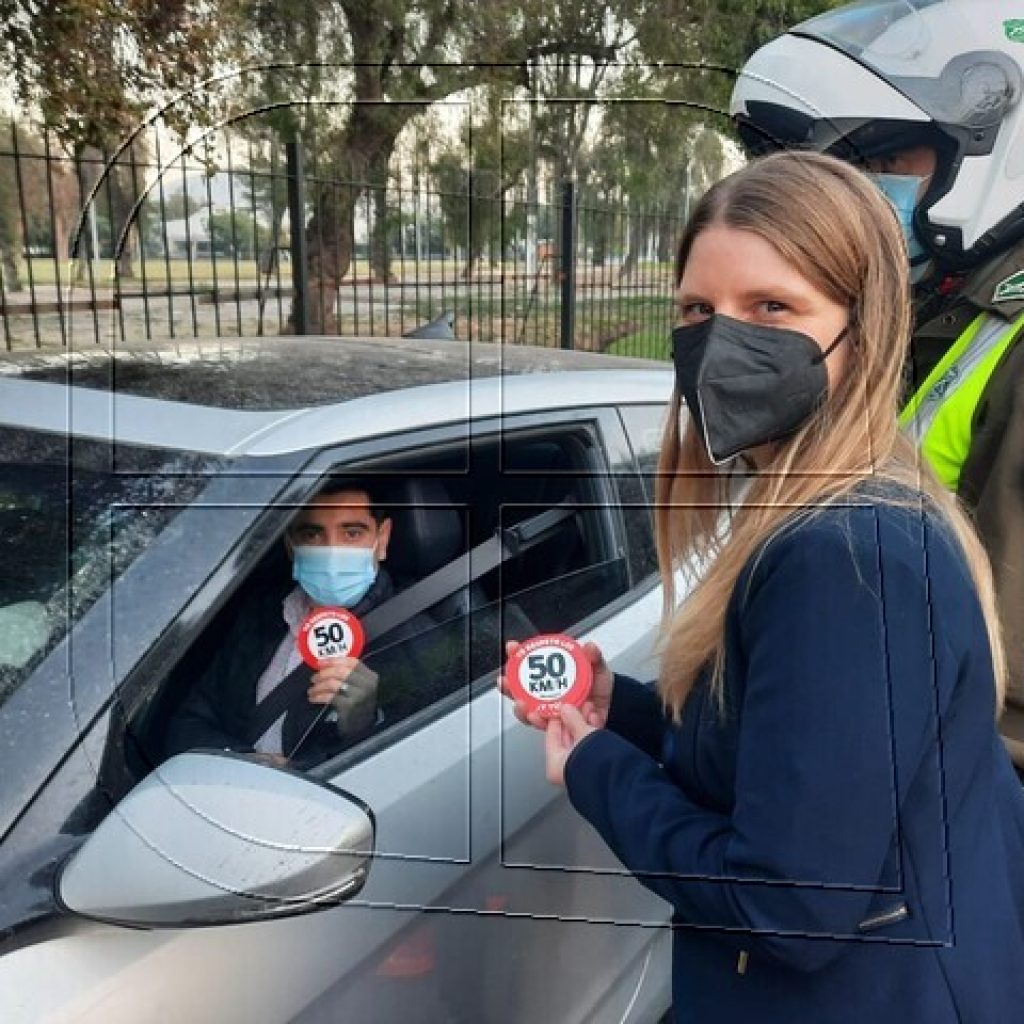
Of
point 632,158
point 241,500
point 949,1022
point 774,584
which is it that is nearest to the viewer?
point 774,584

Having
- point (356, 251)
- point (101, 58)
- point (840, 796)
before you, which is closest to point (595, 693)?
point (840, 796)

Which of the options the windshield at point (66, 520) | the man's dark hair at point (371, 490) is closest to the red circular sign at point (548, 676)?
the man's dark hair at point (371, 490)

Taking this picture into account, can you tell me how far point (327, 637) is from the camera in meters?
1.36

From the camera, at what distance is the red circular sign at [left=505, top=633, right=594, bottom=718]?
46.6 inches

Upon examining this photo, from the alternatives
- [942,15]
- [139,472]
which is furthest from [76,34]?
[942,15]

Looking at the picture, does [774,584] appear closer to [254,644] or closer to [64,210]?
[254,644]

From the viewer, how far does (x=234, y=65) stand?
61.5 inches

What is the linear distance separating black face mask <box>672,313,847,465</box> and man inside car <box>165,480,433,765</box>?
62cm

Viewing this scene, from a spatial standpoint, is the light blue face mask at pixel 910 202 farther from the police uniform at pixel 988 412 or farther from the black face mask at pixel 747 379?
the black face mask at pixel 747 379

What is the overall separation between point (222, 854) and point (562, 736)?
1.29 ft

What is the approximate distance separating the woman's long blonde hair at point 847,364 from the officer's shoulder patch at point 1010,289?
674 mm

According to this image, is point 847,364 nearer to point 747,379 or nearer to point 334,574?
point 747,379

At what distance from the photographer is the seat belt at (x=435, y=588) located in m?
1.34

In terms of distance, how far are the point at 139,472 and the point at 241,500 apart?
0.16 meters
